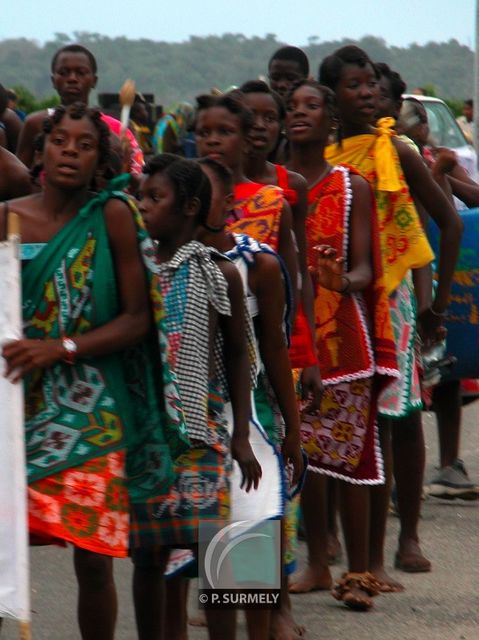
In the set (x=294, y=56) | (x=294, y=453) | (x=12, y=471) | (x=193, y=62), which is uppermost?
(x=294, y=56)

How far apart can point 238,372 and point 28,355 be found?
30.5 inches

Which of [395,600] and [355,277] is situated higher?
[355,277]

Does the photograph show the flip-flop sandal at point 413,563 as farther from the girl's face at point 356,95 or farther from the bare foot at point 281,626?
the girl's face at point 356,95

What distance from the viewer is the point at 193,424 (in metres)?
4.71

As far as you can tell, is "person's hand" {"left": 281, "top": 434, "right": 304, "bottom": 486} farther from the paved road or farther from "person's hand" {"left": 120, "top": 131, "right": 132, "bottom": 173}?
"person's hand" {"left": 120, "top": 131, "right": 132, "bottom": 173}

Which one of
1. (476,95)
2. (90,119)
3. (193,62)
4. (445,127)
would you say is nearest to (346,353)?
(90,119)

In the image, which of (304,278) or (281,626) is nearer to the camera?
(281,626)

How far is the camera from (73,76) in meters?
8.37

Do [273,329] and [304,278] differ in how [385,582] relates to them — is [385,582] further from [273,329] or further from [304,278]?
[273,329]

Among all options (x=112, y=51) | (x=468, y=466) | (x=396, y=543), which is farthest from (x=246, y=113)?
(x=112, y=51)

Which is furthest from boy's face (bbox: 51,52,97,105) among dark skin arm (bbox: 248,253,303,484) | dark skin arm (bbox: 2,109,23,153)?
dark skin arm (bbox: 248,253,303,484)

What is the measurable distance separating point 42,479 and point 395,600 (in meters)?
2.17

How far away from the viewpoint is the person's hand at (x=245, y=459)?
192 inches

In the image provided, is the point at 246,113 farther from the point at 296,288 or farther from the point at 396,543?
the point at 396,543
